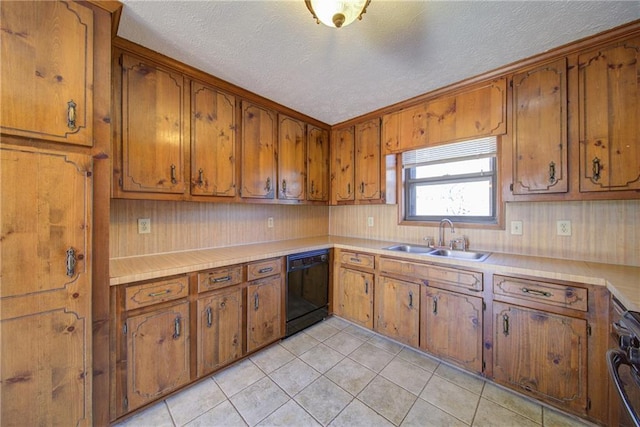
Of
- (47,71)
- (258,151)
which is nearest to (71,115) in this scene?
(47,71)

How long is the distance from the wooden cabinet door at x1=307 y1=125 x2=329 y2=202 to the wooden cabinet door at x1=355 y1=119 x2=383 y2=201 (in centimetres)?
44

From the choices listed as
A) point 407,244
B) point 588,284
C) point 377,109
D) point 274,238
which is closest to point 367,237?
point 407,244

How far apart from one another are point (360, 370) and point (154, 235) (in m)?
2.04

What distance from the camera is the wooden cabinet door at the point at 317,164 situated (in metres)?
2.93

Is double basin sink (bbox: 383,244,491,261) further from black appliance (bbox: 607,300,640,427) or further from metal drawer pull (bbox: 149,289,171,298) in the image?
metal drawer pull (bbox: 149,289,171,298)

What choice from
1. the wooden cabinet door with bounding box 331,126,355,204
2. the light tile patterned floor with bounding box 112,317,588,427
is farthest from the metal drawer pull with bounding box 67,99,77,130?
the wooden cabinet door with bounding box 331,126,355,204

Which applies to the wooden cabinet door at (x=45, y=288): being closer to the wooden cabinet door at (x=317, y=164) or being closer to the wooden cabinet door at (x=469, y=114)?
the wooden cabinet door at (x=317, y=164)

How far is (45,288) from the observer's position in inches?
44.8

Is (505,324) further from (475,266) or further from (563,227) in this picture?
(563,227)

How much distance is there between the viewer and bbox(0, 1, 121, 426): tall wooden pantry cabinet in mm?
1065

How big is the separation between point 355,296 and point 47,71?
107 inches

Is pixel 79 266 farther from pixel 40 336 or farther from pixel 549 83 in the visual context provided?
pixel 549 83

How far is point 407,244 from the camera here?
2699 mm

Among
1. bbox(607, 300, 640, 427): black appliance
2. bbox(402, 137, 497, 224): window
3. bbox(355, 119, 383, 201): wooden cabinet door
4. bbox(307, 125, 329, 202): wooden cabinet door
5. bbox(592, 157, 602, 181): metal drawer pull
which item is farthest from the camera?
bbox(307, 125, 329, 202): wooden cabinet door
